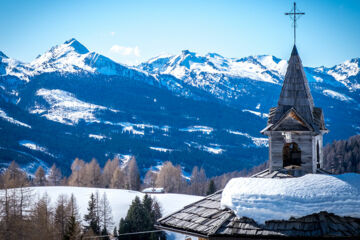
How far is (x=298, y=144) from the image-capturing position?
1983 cm

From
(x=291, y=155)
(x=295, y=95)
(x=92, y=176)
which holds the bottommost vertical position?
(x=92, y=176)

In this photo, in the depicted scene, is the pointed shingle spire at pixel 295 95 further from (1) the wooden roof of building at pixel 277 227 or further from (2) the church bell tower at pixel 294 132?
(1) the wooden roof of building at pixel 277 227

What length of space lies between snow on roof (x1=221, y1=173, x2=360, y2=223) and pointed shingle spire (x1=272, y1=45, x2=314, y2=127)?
3.19 m

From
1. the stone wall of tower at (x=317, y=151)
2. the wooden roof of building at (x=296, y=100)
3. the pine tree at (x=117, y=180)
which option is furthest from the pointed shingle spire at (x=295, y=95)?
the pine tree at (x=117, y=180)

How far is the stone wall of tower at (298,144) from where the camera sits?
19.6m

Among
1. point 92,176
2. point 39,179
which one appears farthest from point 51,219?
point 39,179

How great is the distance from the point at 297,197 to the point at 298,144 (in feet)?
10.9

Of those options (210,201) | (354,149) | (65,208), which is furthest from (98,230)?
(354,149)

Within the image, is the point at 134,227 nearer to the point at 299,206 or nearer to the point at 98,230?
the point at 98,230

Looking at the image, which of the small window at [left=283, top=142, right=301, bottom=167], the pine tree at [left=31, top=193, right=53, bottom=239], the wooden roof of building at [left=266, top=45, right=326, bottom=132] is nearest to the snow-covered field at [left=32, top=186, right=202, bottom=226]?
the pine tree at [left=31, top=193, right=53, bottom=239]

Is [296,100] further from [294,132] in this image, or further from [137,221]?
[137,221]

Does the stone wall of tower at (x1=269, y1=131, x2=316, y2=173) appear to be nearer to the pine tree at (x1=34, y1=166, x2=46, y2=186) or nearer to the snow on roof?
the snow on roof

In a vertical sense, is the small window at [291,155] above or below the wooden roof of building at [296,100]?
below

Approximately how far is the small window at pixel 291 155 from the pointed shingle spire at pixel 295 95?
3.50 feet
